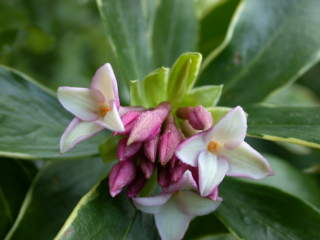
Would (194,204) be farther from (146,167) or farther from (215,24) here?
(215,24)

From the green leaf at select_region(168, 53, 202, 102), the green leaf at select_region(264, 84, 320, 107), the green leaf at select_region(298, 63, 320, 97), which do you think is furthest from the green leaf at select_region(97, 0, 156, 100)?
the green leaf at select_region(298, 63, 320, 97)

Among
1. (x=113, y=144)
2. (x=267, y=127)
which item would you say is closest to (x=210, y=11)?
(x=267, y=127)

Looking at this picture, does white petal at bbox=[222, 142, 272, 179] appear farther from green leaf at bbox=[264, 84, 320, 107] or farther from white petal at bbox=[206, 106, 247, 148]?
green leaf at bbox=[264, 84, 320, 107]

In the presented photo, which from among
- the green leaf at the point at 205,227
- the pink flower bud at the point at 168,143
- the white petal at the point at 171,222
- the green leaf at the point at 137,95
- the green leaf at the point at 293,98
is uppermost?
the green leaf at the point at 137,95

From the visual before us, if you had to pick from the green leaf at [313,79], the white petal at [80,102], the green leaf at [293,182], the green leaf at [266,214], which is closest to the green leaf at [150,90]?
the white petal at [80,102]

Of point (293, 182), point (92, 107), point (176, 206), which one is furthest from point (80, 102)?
point (293, 182)

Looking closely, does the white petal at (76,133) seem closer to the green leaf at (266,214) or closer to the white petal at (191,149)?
the white petal at (191,149)
